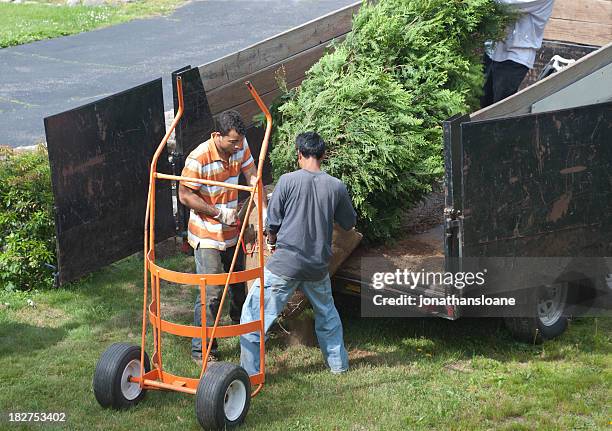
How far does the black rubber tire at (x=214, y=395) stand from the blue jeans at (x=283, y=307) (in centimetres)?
55

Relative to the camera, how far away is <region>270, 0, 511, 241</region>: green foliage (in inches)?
256

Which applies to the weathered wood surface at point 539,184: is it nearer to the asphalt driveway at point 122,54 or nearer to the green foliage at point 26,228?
the green foliage at point 26,228

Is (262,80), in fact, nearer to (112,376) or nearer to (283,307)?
(283,307)

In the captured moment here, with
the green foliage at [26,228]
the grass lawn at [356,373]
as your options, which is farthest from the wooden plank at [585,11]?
the green foliage at [26,228]

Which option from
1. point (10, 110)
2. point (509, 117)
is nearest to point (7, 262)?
point (509, 117)

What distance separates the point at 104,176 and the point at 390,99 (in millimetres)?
2204

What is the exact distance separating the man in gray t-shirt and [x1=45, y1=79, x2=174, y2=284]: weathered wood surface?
1676mm

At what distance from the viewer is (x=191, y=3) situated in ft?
62.1

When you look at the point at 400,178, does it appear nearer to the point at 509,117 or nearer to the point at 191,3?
the point at 509,117

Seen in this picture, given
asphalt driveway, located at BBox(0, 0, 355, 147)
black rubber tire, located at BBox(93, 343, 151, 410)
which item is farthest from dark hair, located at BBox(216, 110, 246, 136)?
asphalt driveway, located at BBox(0, 0, 355, 147)

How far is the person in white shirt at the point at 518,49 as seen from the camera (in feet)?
27.3

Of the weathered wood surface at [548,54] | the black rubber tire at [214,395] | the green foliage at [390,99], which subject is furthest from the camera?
the weathered wood surface at [548,54]

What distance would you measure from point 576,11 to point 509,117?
4.16 meters

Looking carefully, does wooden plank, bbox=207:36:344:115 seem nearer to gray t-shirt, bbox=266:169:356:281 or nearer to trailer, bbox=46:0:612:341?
trailer, bbox=46:0:612:341
